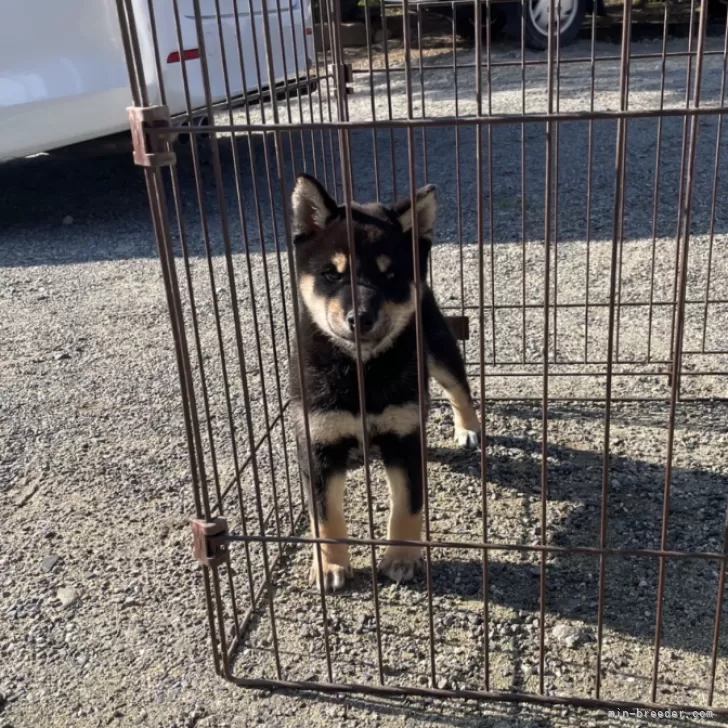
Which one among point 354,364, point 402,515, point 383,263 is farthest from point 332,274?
point 402,515

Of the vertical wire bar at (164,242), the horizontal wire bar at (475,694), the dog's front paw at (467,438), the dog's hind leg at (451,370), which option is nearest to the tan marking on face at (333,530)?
the horizontal wire bar at (475,694)

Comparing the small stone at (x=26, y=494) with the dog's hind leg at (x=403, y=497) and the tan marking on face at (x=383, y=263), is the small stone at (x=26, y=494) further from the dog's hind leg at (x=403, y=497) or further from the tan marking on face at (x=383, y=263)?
the tan marking on face at (x=383, y=263)

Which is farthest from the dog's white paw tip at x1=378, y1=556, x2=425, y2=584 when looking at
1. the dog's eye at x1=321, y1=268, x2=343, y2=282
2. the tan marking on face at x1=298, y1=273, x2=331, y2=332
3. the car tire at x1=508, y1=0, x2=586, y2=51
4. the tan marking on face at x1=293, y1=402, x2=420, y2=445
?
the car tire at x1=508, y1=0, x2=586, y2=51

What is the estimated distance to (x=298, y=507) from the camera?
3199 millimetres

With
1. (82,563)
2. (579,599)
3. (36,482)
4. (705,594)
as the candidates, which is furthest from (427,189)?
(36,482)

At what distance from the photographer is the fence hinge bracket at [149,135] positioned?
1.95 m

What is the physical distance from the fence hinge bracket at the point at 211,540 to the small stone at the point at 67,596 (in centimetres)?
76

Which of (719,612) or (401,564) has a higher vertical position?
(719,612)

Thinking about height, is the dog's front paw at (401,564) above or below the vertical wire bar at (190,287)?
Result: below

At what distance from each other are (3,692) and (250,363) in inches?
92.9

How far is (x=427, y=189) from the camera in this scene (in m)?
2.45

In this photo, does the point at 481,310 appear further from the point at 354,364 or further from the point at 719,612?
the point at 719,612

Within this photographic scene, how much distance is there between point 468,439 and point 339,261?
1253 mm

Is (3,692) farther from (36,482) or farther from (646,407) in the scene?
(646,407)
